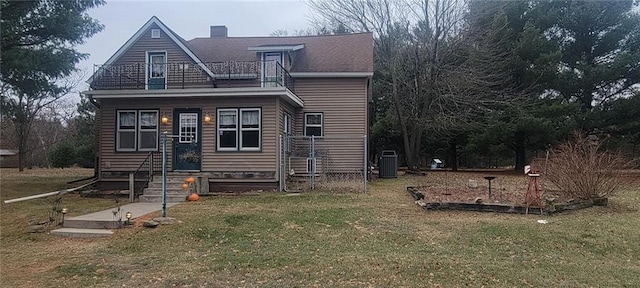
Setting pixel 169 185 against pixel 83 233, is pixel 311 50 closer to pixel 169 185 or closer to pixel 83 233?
pixel 169 185

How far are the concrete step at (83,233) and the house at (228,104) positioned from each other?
578 cm

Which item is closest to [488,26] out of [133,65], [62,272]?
[133,65]

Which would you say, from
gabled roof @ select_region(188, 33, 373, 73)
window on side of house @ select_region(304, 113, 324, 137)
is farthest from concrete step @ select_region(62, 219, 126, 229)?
window on side of house @ select_region(304, 113, 324, 137)

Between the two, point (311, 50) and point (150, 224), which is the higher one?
point (311, 50)

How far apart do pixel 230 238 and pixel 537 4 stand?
25.3m

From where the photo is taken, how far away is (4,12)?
1288 centimetres

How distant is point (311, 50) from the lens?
19125 millimetres

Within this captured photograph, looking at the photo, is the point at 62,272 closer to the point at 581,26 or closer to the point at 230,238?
the point at 230,238

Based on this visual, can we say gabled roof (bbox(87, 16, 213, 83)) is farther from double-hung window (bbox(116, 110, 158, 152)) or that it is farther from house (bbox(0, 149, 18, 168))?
house (bbox(0, 149, 18, 168))

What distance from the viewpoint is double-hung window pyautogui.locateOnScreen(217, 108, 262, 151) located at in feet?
47.0

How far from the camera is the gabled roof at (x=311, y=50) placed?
59.1 feet

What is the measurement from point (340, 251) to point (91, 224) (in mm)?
5336

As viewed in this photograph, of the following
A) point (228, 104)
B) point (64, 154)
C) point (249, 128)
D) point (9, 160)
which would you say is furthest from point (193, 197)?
point (9, 160)

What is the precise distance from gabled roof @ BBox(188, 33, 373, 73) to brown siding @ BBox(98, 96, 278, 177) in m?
3.75
